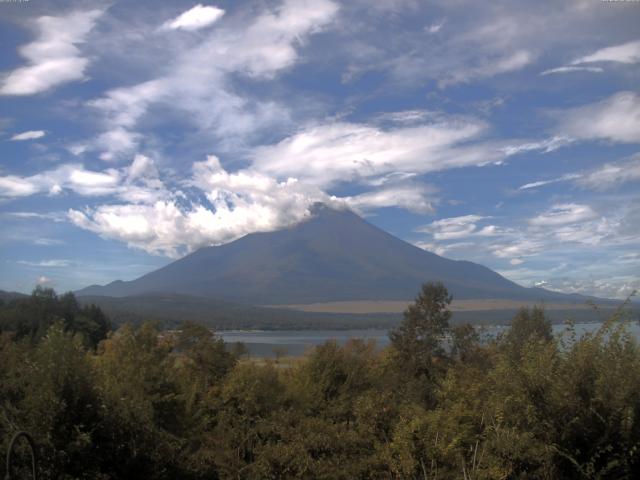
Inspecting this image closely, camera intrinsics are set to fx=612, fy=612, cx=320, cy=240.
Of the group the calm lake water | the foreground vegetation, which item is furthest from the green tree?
the foreground vegetation

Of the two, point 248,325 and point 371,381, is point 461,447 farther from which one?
point 248,325

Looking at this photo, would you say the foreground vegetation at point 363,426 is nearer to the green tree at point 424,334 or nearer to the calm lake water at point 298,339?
the calm lake water at point 298,339

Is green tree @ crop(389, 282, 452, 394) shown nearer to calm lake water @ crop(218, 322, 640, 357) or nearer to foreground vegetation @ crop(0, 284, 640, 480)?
calm lake water @ crop(218, 322, 640, 357)

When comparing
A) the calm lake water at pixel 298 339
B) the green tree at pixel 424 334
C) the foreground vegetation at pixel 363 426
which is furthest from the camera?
the green tree at pixel 424 334

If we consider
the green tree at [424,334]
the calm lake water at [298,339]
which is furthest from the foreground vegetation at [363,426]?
the green tree at [424,334]

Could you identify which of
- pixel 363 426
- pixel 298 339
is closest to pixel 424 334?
pixel 363 426

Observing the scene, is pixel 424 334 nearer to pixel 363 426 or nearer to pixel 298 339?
pixel 363 426

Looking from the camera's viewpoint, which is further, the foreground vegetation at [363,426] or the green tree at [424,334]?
the green tree at [424,334]

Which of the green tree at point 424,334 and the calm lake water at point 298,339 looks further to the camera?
the green tree at point 424,334

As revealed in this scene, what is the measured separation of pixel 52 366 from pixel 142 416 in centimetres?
169

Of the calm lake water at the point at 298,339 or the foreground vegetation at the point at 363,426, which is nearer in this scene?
the foreground vegetation at the point at 363,426

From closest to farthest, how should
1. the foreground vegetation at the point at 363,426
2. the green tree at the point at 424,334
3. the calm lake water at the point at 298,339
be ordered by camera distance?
the foreground vegetation at the point at 363,426, the calm lake water at the point at 298,339, the green tree at the point at 424,334

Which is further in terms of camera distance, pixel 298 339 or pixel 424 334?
pixel 298 339

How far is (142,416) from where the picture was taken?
9852mm
